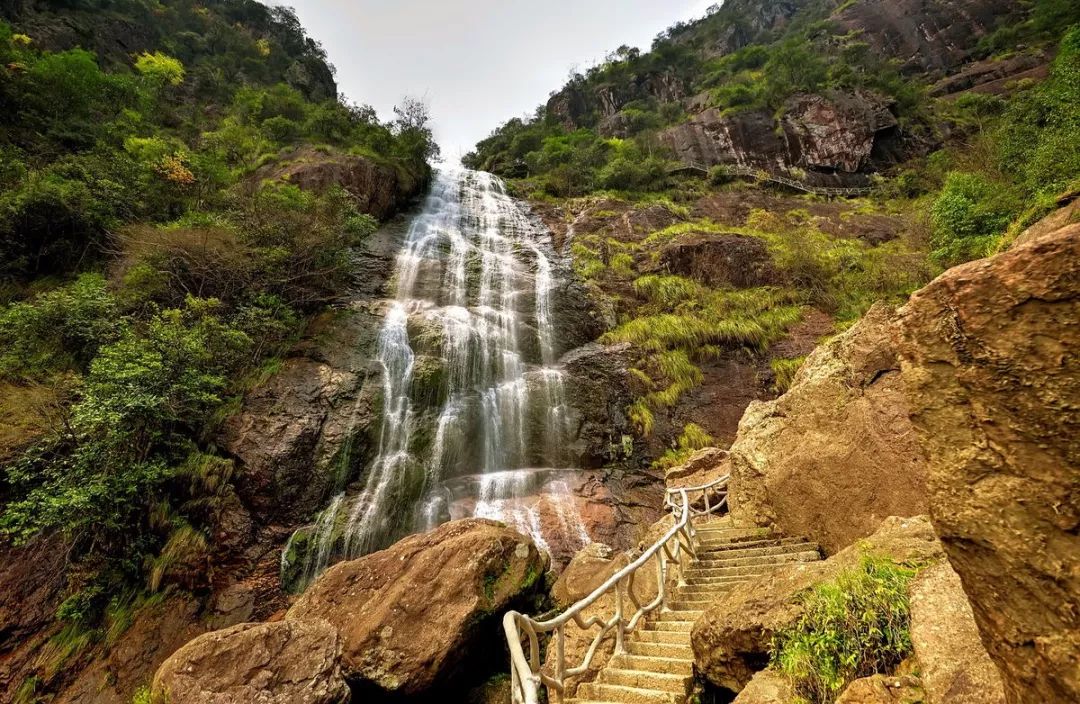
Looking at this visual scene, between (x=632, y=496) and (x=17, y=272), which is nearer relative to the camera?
(x=632, y=496)

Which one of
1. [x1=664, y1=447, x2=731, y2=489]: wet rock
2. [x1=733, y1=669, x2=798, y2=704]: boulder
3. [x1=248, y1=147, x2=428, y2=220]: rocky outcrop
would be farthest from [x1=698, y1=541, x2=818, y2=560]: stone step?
[x1=248, y1=147, x2=428, y2=220]: rocky outcrop

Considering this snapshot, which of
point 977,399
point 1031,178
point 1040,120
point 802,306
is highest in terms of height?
point 1040,120

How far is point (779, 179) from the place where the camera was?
89.8 feet

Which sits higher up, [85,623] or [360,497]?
[360,497]

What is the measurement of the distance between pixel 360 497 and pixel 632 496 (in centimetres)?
626

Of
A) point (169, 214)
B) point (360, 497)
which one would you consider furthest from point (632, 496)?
point (169, 214)

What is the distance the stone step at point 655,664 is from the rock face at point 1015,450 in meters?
2.75

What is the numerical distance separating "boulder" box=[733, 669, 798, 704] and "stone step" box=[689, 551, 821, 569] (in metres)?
2.35

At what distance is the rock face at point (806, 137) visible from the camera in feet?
90.9

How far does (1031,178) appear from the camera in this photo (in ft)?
33.7

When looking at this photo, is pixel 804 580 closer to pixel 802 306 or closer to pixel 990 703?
pixel 990 703

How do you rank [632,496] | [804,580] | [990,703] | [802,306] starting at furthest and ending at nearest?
[802,306] < [632,496] < [804,580] < [990,703]

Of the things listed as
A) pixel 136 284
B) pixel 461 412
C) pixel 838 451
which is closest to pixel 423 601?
pixel 838 451

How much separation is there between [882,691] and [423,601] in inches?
188
